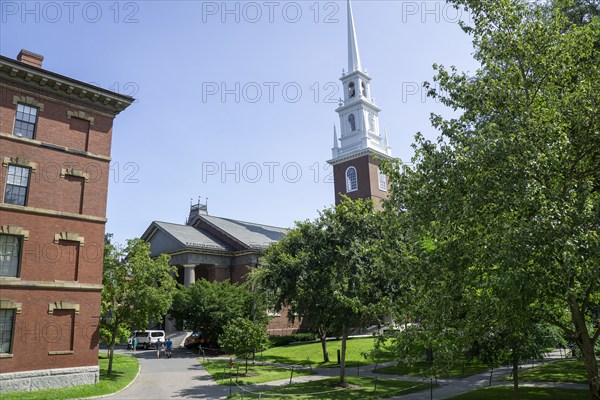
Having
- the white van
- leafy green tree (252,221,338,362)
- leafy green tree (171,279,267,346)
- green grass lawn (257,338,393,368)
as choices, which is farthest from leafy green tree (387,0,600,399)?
the white van

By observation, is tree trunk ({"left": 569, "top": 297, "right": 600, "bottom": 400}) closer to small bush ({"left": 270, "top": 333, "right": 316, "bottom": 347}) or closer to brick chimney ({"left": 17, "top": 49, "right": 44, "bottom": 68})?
brick chimney ({"left": 17, "top": 49, "right": 44, "bottom": 68})

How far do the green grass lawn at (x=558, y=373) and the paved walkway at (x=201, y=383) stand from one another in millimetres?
1205

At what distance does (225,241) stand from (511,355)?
4194cm

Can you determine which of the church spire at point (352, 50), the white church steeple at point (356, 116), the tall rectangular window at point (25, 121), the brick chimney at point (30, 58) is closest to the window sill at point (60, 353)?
the tall rectangular window at point (25, 121)

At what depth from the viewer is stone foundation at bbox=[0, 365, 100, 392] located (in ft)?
65.5

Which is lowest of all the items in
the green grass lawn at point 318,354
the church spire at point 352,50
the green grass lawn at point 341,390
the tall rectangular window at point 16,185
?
the green grass lawn at point 341,390

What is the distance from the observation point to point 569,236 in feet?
34.6

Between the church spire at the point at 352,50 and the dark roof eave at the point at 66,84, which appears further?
the church spire at the point at 352,50

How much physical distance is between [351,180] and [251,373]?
40.8m

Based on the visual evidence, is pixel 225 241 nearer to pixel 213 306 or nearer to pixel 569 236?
pixel 213 306

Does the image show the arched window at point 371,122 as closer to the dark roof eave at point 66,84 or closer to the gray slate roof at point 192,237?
the gray slate roof at point 192,237

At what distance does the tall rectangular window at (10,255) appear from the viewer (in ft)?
69.0

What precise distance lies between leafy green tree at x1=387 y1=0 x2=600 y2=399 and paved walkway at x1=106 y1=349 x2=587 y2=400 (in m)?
8.49

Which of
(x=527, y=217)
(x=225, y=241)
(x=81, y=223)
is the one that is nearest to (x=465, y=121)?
(x=527, y=217)
